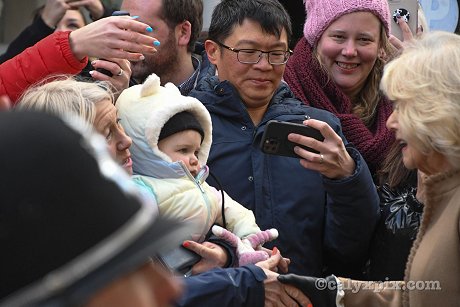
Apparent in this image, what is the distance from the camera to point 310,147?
133 inches

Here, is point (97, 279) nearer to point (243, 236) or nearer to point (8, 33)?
point (243, 236)

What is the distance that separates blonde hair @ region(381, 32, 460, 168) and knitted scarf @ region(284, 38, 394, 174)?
100 cm

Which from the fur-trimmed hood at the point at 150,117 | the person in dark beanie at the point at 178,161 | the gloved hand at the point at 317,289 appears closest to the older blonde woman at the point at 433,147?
the gloved hand at the point at 317,289

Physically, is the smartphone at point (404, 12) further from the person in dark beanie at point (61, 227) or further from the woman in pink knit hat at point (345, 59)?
the person in dark beanie at point (61, 227)

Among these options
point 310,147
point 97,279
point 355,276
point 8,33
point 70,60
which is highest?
point 97,279

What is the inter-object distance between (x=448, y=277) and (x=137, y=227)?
175 centimetres

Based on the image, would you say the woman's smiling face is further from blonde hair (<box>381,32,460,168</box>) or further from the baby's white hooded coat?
blonde hair (<box>381,32,460,168</box>)

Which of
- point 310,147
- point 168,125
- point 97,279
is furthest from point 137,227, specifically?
point 310,147

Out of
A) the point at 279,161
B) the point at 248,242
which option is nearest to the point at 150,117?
the point at 248,242

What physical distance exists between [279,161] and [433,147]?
0.98 m

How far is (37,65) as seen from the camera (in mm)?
3195

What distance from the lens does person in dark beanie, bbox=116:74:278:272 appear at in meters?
3.02

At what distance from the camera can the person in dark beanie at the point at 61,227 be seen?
42.9 inches

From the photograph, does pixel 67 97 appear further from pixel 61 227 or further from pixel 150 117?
pixel 61 227
